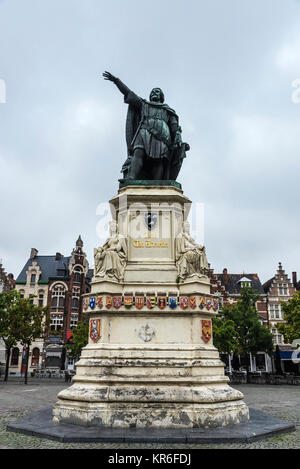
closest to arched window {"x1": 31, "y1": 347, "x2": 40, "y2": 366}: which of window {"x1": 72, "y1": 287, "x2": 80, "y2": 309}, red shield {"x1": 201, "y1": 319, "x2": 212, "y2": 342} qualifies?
window {"x1": 72, "y1": 287, "x2": 80, "y2": 309}

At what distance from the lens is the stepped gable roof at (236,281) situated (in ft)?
193

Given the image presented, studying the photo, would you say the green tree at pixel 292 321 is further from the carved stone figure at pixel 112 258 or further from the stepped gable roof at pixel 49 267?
the stepped gable roof at pixel 49 267

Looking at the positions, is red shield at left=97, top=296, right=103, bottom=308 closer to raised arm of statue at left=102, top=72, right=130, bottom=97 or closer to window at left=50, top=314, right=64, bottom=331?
raised arm of statue at left=102, top=72, right=130, bottom=97

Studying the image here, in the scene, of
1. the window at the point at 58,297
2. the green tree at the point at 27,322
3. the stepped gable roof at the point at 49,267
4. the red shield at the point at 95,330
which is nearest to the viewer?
the red shield at the point at 95,330

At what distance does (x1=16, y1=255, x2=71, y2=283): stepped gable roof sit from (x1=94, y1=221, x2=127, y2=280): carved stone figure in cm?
5243

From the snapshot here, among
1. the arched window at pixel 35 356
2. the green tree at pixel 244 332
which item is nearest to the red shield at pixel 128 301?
the green tree at pixel 244 332

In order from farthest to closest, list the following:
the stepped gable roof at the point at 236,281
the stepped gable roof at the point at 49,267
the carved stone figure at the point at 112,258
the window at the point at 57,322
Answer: the stepped gable roof at the point at 49,267 < the stepped gable roof at the point at 236,281 < the window at the point at 57,322 < the carved stone figure at the point at 112,258

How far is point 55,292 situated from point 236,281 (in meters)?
28.8

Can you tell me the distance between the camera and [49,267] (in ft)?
207

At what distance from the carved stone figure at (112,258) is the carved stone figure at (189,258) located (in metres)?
1.47

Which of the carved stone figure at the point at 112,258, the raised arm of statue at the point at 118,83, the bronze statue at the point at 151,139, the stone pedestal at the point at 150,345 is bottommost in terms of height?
the stone pedestal at the point at 150,345

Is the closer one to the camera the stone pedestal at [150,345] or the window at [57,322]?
the stone pedestal at [150,345]

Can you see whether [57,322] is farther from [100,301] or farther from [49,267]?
[100,301]
